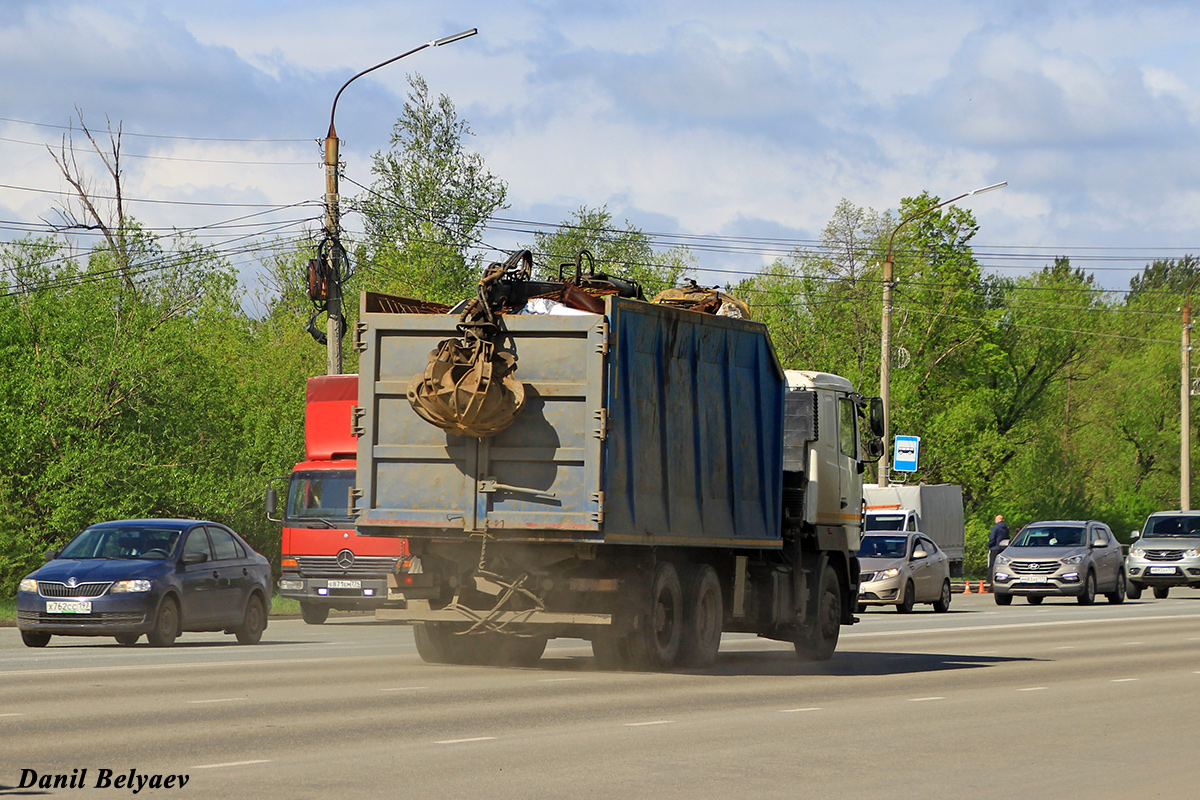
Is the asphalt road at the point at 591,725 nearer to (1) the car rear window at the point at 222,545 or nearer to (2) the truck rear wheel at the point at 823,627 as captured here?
(2) the truck rear wheel at the point at 823,627

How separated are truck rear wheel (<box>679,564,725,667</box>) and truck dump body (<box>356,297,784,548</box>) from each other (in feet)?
1.31

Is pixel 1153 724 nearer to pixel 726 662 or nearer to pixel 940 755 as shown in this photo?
pixel 940 755

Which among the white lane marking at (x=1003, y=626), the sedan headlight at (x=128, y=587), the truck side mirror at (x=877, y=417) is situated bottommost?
the white lane marking at (x=1003, y=626)

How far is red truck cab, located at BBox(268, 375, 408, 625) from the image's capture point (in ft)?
88.8

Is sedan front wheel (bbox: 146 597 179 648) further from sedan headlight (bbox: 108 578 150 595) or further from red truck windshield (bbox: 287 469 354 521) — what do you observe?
red truck windshield (bbox: 287 469 354 521)

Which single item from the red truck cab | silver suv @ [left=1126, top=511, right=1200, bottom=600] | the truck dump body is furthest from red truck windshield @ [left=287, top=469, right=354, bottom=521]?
silver suv @ [left=1126, top=511, right=1200, bottom=600]

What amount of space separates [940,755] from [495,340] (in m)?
6.31

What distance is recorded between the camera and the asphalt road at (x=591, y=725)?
30.9 feet

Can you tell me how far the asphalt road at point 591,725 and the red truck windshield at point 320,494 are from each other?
6652 millimetres

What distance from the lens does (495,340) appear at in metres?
15.6

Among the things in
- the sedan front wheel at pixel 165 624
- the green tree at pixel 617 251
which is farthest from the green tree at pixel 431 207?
the sedan front wheel at pixel 165 624

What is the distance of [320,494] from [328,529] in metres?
0.58

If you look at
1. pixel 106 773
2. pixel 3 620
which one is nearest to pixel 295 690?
pixel 106 773

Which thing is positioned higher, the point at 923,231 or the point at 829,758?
the point at 923,231
